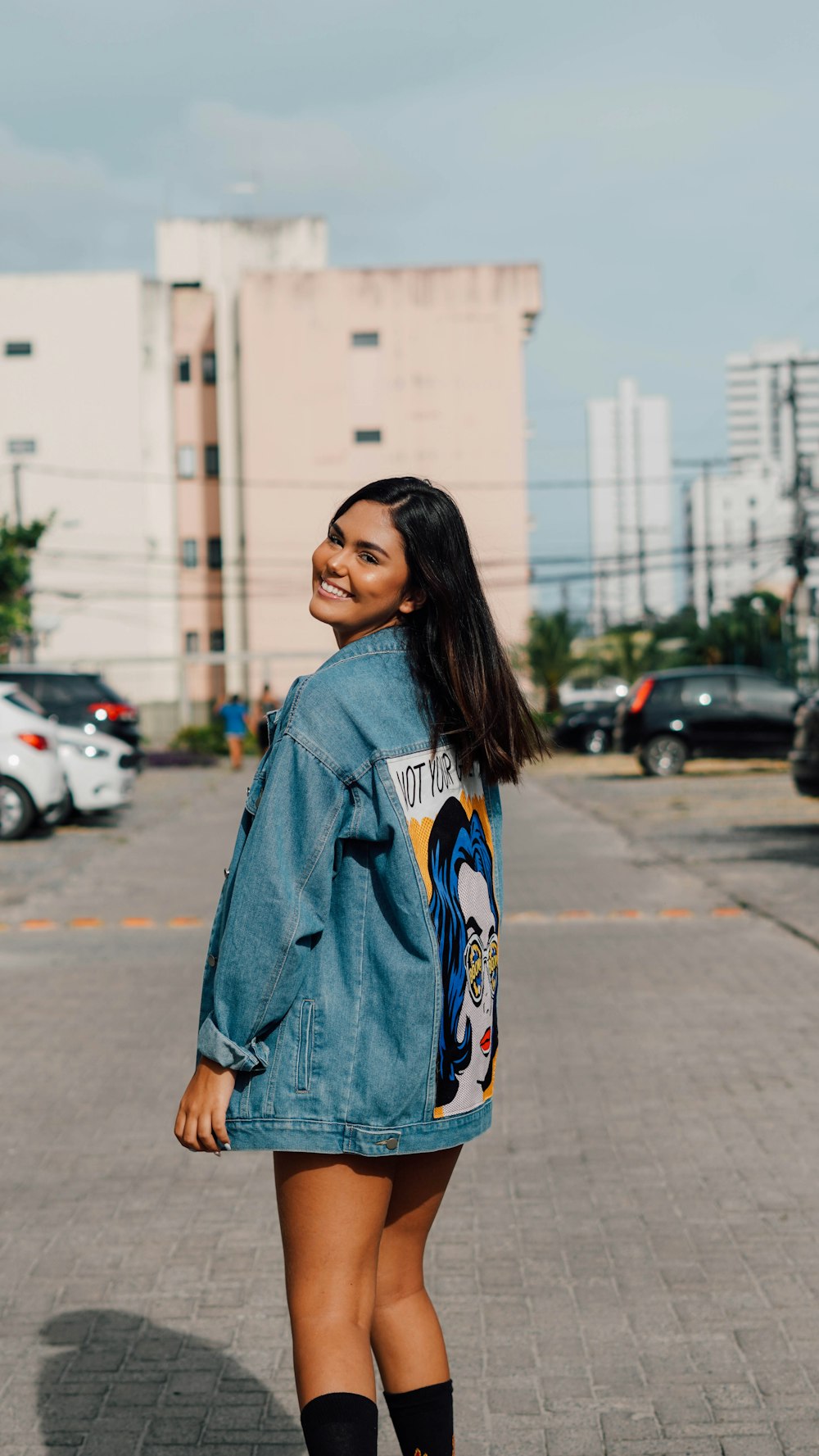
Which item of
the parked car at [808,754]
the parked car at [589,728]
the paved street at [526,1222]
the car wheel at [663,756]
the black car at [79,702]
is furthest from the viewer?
the parked car at [589,728]

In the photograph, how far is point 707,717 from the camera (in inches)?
1109

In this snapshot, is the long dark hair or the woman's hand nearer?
the woman's hand

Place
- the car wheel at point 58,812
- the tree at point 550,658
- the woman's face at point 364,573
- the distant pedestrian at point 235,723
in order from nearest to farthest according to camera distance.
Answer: the woman's face at point 364,573, the car wheel at point 58,812, the distant pedestrian at point 235,723, the tree at point 550,658

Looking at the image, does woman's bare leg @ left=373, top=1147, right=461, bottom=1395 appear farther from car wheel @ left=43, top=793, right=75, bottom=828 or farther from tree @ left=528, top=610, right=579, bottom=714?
tree @ left=528, top=610, right=579, bottom=714

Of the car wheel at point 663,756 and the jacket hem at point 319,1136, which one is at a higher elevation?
the jacket hem at point 319,1136

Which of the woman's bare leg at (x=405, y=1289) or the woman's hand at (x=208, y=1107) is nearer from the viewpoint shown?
the woman's hand at (x=208, y=1107)

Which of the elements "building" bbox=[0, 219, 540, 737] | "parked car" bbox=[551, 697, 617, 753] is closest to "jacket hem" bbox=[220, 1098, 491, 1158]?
"parked car" bbox=[551, 697, 617, 753]

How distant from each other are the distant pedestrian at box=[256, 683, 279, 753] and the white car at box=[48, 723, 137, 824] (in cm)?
184

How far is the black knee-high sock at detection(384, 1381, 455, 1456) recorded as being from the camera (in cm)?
277

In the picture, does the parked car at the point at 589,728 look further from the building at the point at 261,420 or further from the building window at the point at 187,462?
the building window at the point at 187,462

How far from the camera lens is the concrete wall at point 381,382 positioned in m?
57.4

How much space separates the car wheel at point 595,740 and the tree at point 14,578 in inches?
503

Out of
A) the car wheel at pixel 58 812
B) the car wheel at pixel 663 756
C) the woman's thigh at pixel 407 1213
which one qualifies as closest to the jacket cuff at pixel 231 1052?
the woman's thigh at pixel 407 1213

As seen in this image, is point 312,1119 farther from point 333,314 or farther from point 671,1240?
point 333,314
